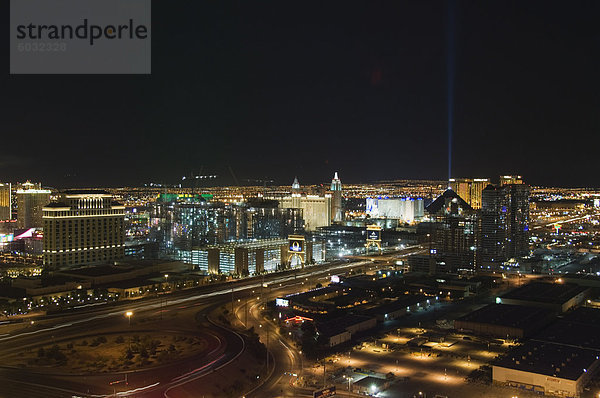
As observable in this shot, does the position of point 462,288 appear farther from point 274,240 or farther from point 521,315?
point 274,240

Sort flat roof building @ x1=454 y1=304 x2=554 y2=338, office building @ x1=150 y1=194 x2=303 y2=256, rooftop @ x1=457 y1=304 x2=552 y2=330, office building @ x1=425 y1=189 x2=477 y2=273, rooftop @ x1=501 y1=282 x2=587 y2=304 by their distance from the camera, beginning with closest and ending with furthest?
flat roof building @ x1=454 y1=304 x2=554 y2=338
rooftop @ x1=457 y1=304 x2=552 y2=330
rooftop @ x1=501 y1=282 x2=587 y2=304
office building @ x1=425 y1=189 x2=477 y2=273
office building @ x1=150 y1=194 x2=303 y2=256

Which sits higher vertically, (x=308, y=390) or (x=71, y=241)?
(x=71, y=241)

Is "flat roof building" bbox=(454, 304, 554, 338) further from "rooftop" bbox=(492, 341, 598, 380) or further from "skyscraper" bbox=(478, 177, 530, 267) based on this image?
"skyscraper" bbox=(478, 177, 530, 267)

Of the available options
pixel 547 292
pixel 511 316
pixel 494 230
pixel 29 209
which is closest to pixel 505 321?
pixel 511 316

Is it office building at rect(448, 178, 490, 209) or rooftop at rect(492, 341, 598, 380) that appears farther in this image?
office building at rect(448, 178, 490, 209)

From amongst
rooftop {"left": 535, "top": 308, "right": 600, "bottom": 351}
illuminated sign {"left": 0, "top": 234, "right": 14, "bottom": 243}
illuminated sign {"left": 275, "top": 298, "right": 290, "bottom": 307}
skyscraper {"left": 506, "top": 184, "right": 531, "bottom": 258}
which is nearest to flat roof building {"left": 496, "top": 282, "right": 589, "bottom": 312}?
rooftop {"left": 535, "top": 308, "right": 600, "bottom": 351}

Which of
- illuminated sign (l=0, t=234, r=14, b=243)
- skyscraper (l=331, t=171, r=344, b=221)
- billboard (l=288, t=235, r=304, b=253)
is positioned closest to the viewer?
billboard (l=288, t=235, r=304, b=253)

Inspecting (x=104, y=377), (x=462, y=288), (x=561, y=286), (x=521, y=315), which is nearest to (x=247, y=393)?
(x=104, y=377)
